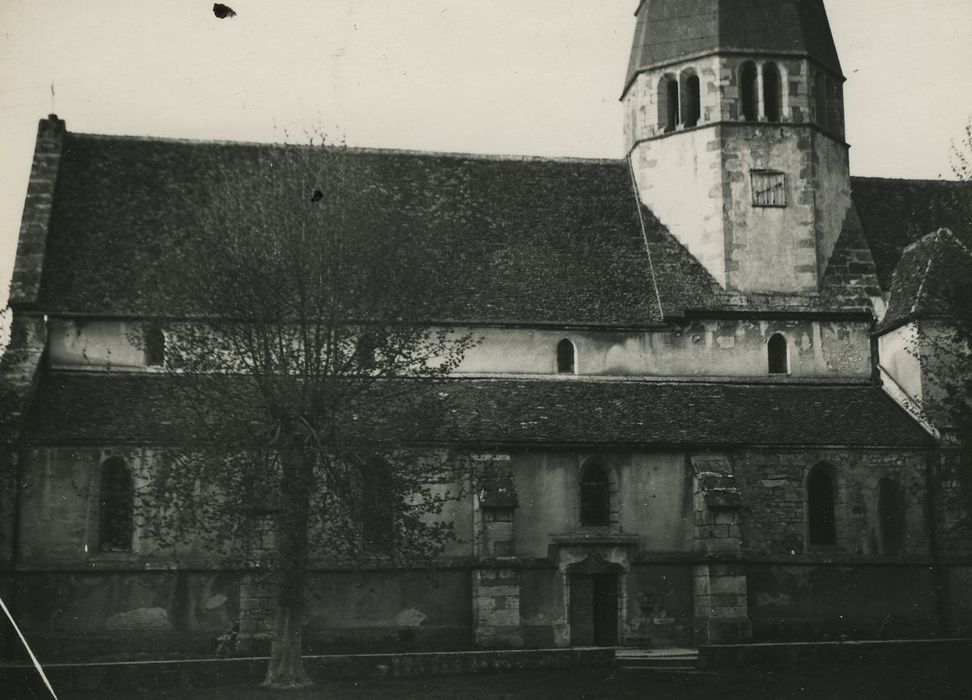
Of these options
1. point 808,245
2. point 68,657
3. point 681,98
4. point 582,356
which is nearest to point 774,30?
point 681,98

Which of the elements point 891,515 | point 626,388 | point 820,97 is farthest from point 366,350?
point 820,97

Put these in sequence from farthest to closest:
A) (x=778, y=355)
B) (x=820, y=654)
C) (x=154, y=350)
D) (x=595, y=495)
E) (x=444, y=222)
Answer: (x=444, y=222) → (x=778, y=355) → (x=154, y=350) → (x=595, y=495) → (x=820, y=654)

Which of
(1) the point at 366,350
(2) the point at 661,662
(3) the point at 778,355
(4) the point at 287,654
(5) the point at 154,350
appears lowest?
(2) the point at 661,662

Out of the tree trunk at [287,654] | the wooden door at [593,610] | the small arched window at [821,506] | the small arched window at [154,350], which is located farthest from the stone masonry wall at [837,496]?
the small arched window at [154,350]

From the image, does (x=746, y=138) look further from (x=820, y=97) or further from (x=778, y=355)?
(x=778, y=355)

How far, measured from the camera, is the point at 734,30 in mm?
36625

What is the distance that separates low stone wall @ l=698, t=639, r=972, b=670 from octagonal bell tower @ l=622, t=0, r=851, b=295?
11.7m

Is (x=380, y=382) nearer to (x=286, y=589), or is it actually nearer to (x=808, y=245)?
(x=286, y=589)

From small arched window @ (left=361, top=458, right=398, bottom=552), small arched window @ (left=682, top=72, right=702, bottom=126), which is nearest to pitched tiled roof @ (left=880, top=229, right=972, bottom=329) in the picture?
small arched window @ (left=682, top=72, right=702, bottom=126)

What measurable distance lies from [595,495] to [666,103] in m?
12.7

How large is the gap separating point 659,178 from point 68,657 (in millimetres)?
21259

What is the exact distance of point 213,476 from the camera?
24750 millimetres

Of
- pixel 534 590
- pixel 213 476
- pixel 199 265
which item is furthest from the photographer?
pixel 534 590

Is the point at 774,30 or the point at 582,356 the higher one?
the point at 774,30
